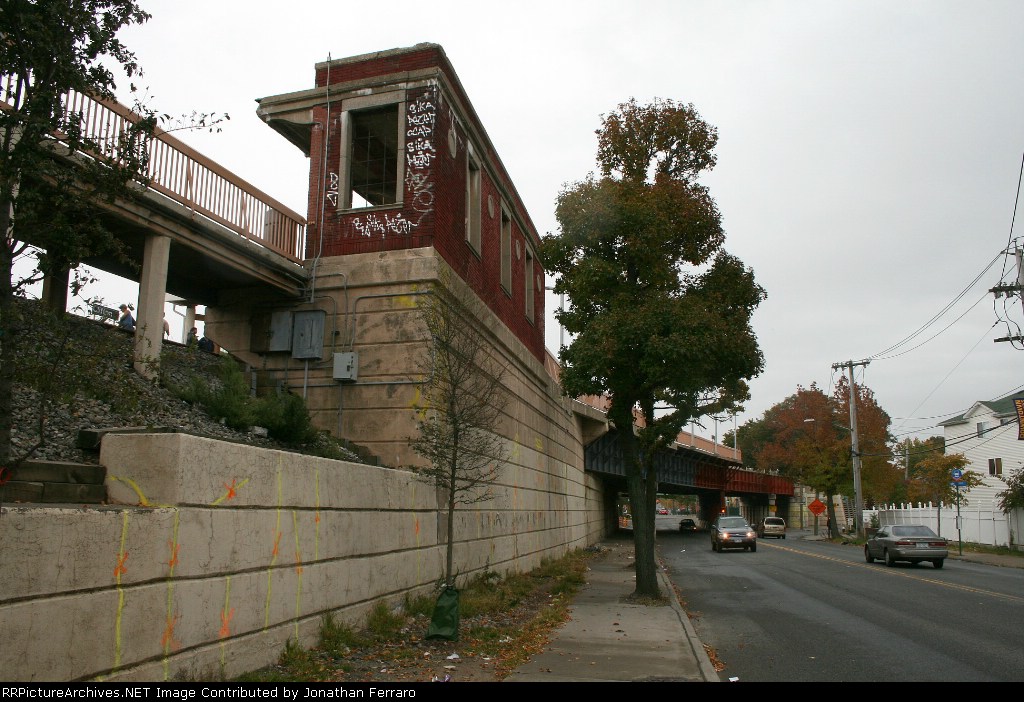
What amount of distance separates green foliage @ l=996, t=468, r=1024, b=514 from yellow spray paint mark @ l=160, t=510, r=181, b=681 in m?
38.2

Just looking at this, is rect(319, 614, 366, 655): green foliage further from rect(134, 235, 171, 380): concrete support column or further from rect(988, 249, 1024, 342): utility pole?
rect(988, 249, 1024, 342): utility pole

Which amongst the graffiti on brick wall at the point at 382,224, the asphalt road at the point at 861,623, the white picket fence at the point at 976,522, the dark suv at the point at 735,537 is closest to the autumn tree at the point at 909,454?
the white picket fence at the point at 976,522

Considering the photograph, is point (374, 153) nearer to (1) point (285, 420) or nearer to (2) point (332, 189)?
(2) point (332, 189)

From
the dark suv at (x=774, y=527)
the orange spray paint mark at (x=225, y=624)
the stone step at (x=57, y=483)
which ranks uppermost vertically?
the stone step at (x=57, y=483)

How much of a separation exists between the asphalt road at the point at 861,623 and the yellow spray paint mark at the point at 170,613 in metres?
5.59

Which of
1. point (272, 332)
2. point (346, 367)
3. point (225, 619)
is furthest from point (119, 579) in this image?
point (272, 332)

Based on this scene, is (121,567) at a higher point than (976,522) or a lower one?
higher

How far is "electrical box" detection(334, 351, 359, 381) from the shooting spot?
1360cm

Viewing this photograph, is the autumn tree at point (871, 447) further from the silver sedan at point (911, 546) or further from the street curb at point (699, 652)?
the street curb at point (699, 652)

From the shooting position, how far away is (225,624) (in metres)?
7.09

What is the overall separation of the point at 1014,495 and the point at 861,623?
Answer: 1112 inches

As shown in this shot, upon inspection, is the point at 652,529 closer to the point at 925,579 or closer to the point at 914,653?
the point at 914,653

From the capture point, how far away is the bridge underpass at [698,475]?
37375 millimetres

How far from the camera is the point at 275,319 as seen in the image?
14469 mm
